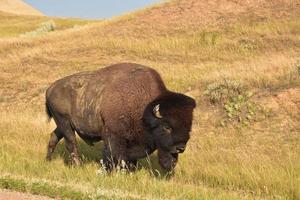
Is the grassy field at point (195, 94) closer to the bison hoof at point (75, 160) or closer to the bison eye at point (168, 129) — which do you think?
the bison hoof at point (75, 160)

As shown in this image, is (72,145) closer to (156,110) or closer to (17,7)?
(156,110)

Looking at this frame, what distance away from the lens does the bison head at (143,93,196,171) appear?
8.08 metres

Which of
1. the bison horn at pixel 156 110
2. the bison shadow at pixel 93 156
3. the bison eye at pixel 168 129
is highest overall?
the bison horn at pixel 156 110

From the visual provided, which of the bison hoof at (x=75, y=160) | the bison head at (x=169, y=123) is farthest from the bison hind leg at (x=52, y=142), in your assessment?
the bison head at (x=169, y=123)

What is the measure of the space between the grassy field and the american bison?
1.63 feet

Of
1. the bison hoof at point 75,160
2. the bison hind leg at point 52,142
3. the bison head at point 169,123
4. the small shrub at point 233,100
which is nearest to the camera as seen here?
the bison head at point 169,123

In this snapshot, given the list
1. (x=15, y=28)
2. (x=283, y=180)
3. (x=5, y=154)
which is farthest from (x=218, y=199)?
(x=15, y=28)

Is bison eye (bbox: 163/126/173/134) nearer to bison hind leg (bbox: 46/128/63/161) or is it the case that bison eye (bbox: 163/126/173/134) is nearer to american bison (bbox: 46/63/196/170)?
american bison (bbox: 46/63/196/170)

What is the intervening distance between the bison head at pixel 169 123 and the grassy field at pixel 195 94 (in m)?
0.55

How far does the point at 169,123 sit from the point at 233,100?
7138mm

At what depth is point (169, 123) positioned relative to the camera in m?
8.17

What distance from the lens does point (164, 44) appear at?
26.5m

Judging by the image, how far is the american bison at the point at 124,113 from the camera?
27.0 feet

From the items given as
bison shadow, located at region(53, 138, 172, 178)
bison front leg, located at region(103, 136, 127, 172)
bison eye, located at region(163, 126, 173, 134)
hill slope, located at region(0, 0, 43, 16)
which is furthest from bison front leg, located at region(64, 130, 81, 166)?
hill slope, located at region(0, 0, 43, 16)
